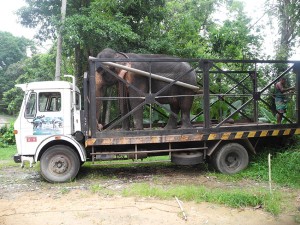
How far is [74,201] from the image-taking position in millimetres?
5598

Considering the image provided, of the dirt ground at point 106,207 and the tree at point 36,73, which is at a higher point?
the tree at point 36,73

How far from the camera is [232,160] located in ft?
24.9

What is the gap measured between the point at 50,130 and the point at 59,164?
79cm

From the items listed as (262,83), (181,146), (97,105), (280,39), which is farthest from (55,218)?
(280,39)

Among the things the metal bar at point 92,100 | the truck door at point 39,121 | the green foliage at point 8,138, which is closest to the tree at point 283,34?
the metal bar at point 92,100

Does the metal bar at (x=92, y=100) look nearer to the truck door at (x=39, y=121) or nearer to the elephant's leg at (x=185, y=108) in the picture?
the truck door at (x=39, y=121)

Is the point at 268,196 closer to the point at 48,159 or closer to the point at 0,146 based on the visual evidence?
the point at 48,159

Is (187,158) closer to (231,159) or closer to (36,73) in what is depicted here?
(231,159)

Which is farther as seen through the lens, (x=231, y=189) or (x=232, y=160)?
(x=232, y=160)

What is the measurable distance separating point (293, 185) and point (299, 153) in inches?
56.9

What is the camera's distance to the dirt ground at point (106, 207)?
462 cm

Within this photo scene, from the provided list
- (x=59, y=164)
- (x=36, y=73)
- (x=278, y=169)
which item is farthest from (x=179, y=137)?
(x=36, y=73)

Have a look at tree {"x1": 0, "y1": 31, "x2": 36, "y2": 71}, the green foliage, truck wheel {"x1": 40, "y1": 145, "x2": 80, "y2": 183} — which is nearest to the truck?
truck wheel {"x1": 40, "y1": 145, "x2": 80, "y2": 183}

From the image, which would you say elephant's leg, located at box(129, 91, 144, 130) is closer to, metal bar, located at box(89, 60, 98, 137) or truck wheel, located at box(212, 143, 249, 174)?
metal bar, located at box(89, 60, 98, 137)
